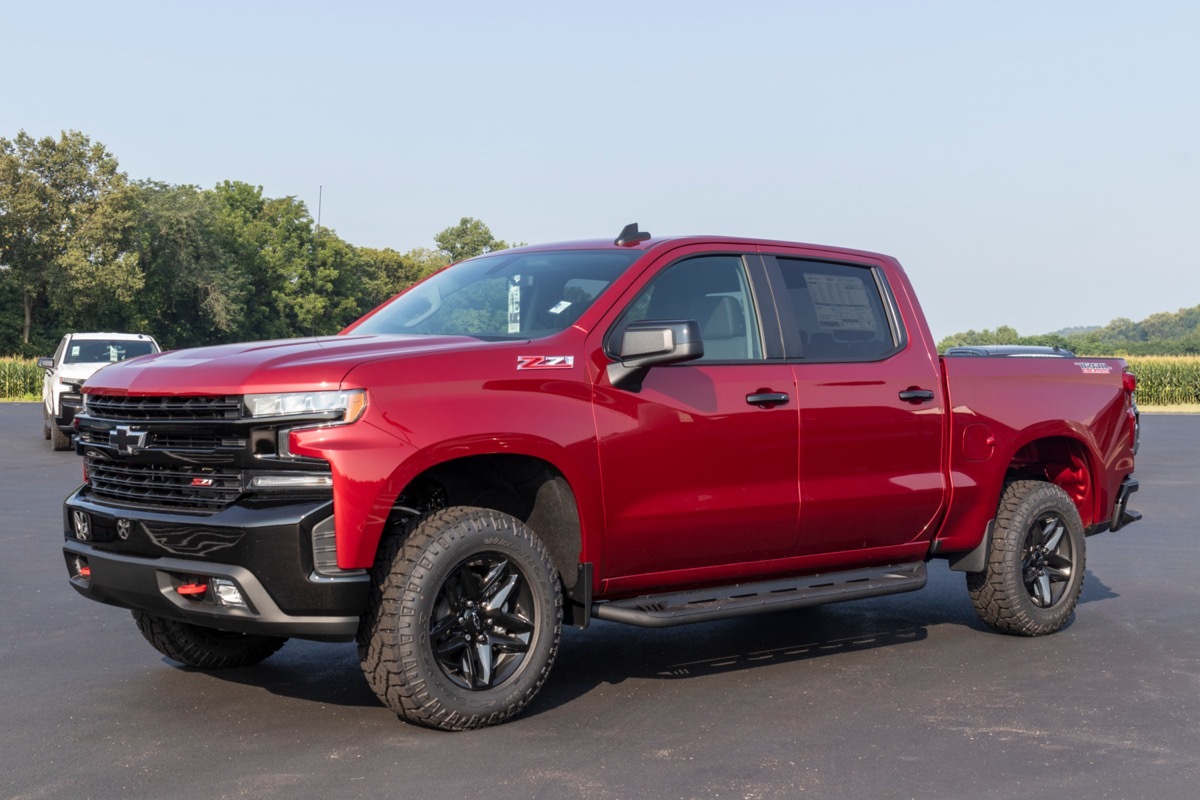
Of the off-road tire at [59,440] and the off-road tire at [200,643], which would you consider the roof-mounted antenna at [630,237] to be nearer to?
the off-road tire at [200,643]

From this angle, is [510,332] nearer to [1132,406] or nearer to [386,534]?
[386,534]

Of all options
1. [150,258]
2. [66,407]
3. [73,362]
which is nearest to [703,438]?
[66,407]

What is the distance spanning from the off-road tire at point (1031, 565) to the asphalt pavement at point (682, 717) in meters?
0.16

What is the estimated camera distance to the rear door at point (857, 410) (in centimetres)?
656

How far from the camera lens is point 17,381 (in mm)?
50781

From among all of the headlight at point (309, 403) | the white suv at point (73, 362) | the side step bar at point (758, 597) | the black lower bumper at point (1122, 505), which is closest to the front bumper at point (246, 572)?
the headlight at point (309, 403)

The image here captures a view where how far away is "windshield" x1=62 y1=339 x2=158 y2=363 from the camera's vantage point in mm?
21859

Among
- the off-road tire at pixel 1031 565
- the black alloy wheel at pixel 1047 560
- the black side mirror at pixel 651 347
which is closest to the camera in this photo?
the black side mirror at pixel 651 347

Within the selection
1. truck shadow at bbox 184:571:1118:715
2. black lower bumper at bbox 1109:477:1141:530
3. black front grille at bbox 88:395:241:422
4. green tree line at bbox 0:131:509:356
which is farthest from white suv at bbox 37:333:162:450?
green tree line at bbox 0:131:509:356

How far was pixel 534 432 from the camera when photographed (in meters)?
5.52

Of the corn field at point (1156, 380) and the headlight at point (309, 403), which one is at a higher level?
the headlight at point (309, 403)

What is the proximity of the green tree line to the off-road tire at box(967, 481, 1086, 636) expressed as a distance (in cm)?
7966

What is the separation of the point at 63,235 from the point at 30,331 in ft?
20.7

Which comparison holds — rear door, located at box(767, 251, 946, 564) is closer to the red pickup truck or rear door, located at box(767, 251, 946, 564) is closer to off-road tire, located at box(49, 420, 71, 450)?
the red pickup truck
